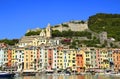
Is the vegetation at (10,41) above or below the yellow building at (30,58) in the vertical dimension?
above

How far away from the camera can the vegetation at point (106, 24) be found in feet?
327

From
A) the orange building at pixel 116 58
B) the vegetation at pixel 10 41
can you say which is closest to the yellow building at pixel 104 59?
the orange building at pixel 116 58

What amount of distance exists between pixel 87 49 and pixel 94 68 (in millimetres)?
4082

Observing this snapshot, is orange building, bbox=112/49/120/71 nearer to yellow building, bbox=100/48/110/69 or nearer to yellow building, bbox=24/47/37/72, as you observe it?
yellow building, bbox=100/48/110/69

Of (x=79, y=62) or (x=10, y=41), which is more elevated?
(x=10, y=41)

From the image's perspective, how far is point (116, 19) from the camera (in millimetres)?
113062

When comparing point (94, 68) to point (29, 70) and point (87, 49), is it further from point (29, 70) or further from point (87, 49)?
point (29, 70)

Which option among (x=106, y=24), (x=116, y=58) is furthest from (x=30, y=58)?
(x=106, y=24)

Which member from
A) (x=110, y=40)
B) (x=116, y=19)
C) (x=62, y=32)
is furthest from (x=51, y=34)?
(x=116, y=19)

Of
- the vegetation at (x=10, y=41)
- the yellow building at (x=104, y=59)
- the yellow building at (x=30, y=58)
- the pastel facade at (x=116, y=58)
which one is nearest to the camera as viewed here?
the yellow building at (x=30, y=58)

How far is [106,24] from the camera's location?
11088 centimetres

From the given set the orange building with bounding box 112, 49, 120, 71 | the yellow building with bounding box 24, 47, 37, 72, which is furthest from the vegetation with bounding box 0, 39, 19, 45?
the orange building with bounding box 112, 49, 120, 71

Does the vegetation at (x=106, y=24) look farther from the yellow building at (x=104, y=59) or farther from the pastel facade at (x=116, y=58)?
the yellow building at (x=104, y=59)

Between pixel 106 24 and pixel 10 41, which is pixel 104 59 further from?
→ pixel 106 24
